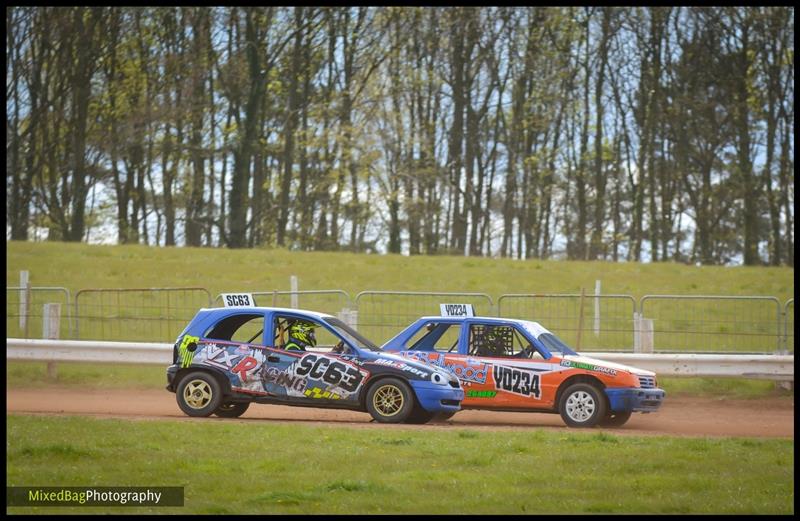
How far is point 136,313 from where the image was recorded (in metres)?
25.2

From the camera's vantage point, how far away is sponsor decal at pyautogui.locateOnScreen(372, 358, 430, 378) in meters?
15.0

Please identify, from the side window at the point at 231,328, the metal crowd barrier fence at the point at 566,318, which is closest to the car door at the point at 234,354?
the side window at the point at 231,328

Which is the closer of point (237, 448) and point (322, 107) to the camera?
point (237, 448)

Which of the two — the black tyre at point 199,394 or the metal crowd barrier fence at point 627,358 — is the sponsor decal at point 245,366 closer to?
the black tyre at point 199,394

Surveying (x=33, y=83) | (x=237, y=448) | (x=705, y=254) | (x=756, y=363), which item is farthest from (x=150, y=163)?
(x=237, y=448)

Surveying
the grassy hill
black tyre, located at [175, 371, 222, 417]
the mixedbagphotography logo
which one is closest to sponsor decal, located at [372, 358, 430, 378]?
black tyre, located at [175, 371, 222, 417]

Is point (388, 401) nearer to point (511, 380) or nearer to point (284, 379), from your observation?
point (284, 379)

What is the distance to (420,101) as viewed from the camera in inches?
2020

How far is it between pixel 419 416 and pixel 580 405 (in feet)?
6.57

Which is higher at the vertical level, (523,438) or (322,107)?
(322,107)

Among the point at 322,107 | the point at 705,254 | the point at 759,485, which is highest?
the point at 322,107

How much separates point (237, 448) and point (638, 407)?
17.6ft

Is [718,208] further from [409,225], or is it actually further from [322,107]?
[322,107]

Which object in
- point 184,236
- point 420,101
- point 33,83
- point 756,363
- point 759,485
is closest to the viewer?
point 759,485
